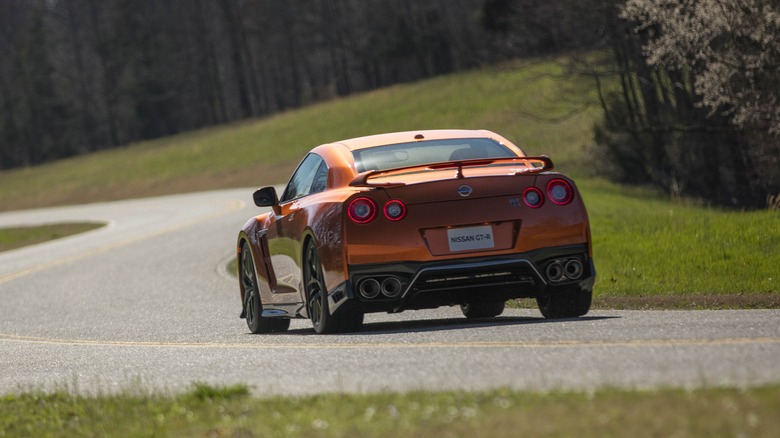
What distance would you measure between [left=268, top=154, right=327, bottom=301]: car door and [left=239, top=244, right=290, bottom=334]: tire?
0.57 metres

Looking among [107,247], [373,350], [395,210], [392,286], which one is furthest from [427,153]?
[107,247]

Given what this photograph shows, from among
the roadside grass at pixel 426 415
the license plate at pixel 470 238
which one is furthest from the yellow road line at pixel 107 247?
the roadside grass at pixel 426 415

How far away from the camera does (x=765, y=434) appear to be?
15.4ft

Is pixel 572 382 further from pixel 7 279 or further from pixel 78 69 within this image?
pixel 78 69

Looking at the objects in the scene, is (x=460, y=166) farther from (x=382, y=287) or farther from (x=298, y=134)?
(x=298, y=134)

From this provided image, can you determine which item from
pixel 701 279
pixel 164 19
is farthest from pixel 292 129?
pixel 701 279

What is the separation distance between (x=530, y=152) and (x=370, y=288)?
41.1m

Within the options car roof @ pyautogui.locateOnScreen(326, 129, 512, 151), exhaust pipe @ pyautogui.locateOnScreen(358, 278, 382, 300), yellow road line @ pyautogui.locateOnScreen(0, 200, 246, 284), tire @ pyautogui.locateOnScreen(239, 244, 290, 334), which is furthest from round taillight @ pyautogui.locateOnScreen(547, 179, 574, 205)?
yellow road line @ pyautogui.locateOnScreen(0, 200, 246, 284)

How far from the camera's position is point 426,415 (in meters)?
5.76

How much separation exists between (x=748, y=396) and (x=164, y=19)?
376 ft

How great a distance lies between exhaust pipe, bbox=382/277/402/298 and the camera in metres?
9.77

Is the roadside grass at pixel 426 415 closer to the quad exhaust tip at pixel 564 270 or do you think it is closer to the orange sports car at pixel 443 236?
the orange sports car at pixel 443 236

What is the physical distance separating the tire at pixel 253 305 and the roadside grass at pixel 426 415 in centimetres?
444

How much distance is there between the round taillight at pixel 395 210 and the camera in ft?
31.9
